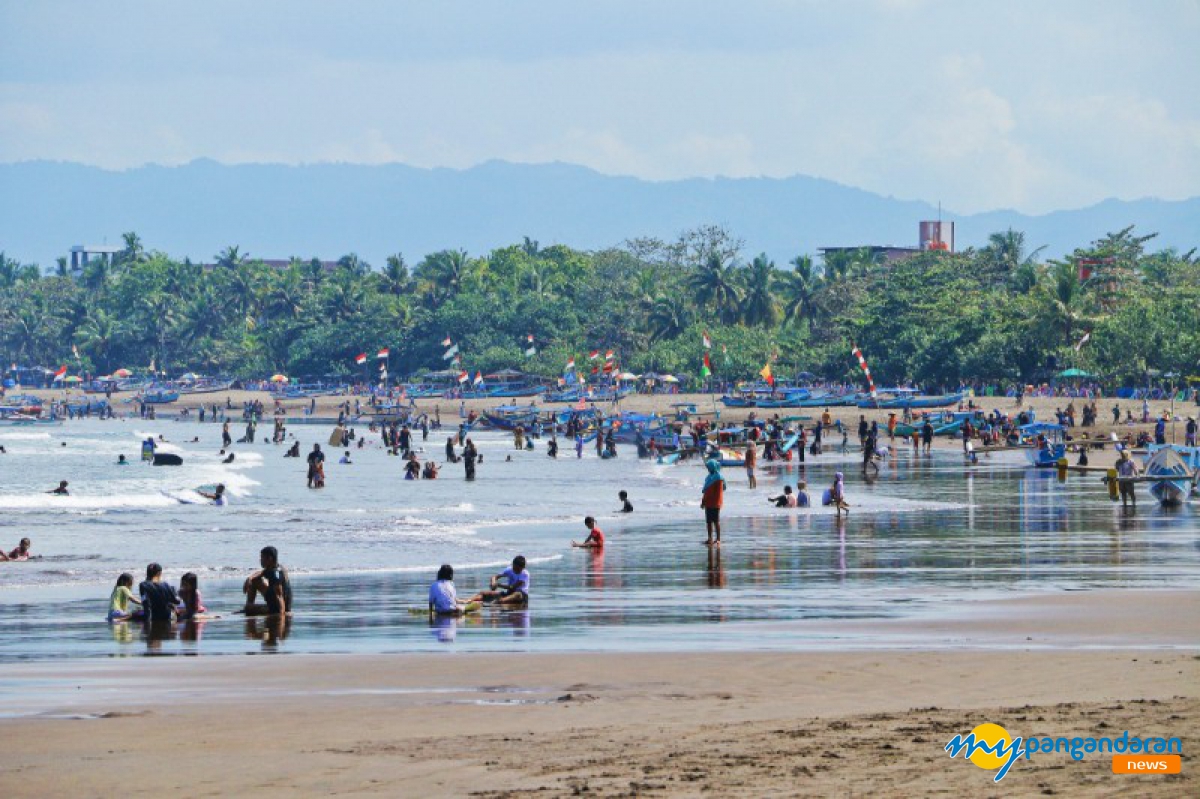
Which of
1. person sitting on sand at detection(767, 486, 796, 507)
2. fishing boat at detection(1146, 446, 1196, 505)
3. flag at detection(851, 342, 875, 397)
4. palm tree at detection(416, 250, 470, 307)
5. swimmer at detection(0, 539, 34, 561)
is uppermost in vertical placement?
palm tree at detection(416, 250, 470, 307)

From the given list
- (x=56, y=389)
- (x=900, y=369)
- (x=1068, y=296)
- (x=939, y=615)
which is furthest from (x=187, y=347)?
(x=939, y=615)

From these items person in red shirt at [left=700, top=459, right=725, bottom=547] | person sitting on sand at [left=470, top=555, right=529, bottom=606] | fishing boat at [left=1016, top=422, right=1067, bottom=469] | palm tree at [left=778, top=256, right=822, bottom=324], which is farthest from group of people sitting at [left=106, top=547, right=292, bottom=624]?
palm tree at [left=778, top=256, right=822, bottom=324]

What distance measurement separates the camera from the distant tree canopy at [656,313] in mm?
88562

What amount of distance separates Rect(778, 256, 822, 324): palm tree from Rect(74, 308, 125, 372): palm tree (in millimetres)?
83109

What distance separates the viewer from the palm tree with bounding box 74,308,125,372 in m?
172

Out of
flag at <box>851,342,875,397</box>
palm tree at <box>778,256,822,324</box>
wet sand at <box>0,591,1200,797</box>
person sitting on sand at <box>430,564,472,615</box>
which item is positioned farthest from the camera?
palm tree at <box>778,256,822,324</box>

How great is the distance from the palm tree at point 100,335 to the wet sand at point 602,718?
165168mm

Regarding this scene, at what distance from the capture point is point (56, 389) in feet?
564

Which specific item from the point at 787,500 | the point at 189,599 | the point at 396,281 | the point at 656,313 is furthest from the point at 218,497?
the point at 396,281

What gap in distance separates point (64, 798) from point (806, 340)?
106159mm

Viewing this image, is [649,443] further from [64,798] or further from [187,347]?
[187,347]

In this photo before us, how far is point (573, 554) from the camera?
26000 mm

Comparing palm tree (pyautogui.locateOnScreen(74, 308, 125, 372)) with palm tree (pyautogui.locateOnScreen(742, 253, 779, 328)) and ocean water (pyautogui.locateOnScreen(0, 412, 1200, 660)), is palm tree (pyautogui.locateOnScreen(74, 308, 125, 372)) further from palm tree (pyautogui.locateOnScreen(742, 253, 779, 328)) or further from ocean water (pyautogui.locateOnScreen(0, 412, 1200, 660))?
ocean water (pyautogui.locateOnScreen(0, 412, 1200, 660))

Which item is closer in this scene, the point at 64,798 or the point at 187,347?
the point at 64,798
